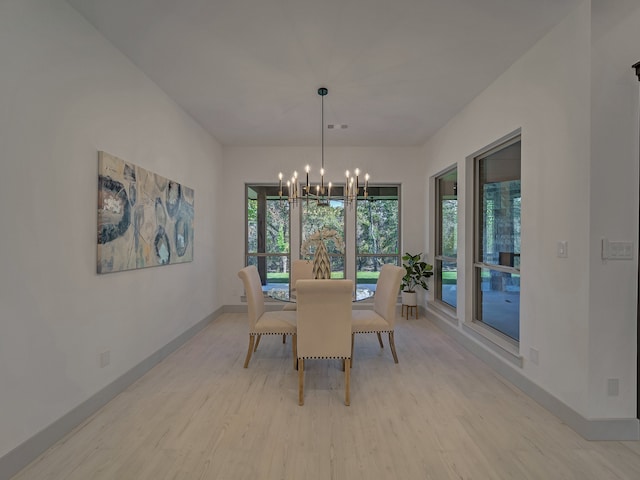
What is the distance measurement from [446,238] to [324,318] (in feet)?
10.2

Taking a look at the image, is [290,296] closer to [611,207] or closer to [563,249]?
[563,249]

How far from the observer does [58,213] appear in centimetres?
212

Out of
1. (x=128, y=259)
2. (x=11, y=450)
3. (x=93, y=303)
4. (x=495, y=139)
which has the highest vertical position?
(x=495, y=139)

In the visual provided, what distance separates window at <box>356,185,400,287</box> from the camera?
19.3 feet

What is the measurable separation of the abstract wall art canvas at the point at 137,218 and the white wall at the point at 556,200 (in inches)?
130

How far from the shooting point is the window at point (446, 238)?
468 cm

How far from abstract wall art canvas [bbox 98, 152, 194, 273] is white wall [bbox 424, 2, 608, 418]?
329 centimetres

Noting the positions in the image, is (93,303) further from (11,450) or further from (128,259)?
(11,450)

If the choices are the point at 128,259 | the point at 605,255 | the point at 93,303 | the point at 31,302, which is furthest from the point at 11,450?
the point at 605,255

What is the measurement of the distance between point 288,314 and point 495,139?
8.74ft

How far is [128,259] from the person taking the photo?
2.85 m

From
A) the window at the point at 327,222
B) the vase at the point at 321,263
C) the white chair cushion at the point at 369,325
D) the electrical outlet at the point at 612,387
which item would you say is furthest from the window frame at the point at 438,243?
the electrical outlet at the point at 612,387

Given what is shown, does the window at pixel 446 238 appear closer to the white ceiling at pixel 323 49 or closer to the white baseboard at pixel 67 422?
the white ceiling at pixel 323 49

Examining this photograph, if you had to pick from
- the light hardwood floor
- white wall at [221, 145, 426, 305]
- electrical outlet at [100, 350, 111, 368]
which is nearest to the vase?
the light hardwood floor
